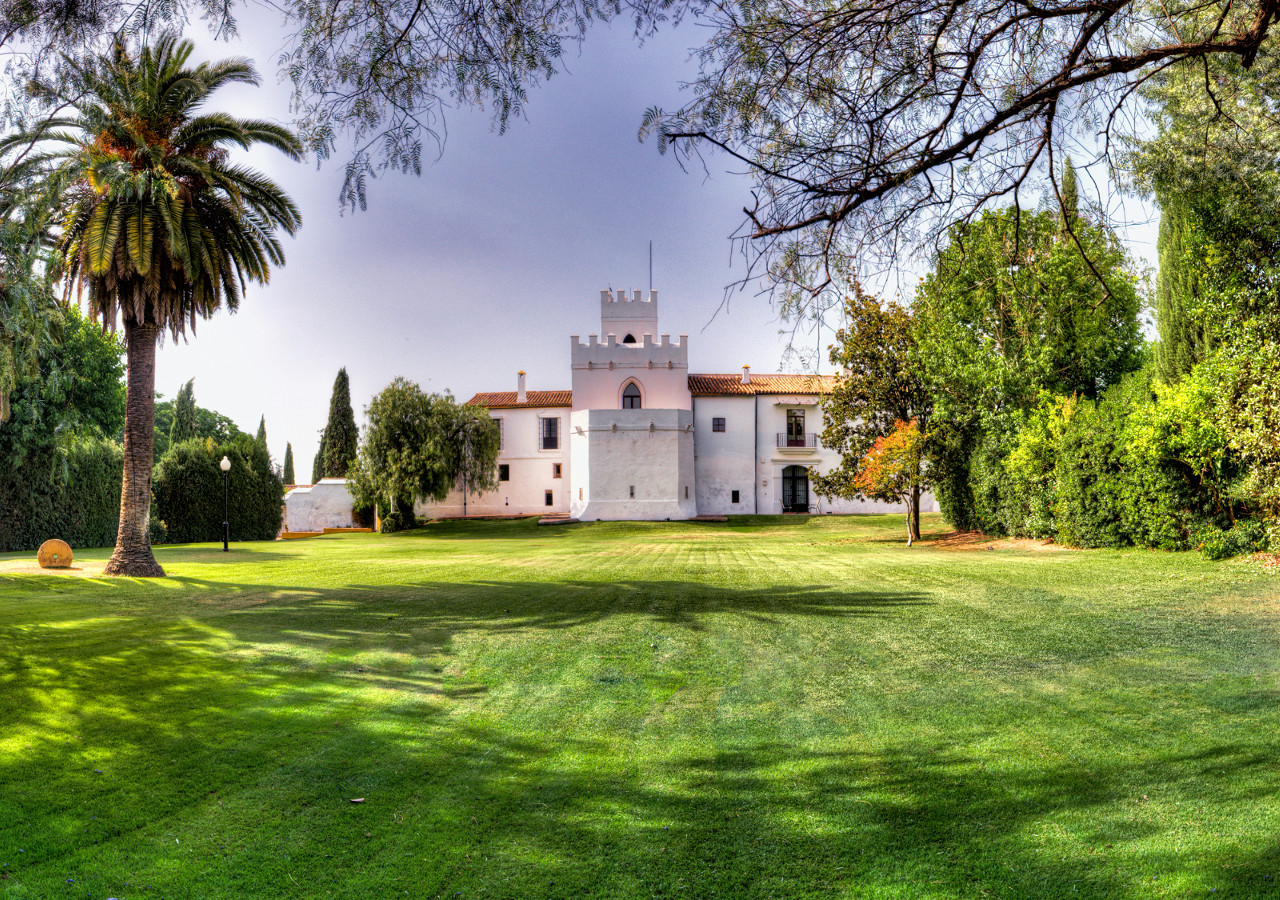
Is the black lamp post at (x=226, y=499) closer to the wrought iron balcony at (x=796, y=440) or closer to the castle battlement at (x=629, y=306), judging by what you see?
the castle battlement at (x=629, y=306)

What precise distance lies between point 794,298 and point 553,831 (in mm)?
4203

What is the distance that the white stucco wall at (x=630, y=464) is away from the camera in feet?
133

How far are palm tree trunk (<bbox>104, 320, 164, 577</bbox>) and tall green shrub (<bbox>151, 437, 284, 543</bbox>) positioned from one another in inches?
678

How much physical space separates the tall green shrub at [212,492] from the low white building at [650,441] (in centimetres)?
1154

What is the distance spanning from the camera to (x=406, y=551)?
2514 cm

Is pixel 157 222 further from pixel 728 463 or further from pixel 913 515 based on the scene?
pixel 728 463

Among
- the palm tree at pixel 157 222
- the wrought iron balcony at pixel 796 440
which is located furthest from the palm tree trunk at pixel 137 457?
the wrought iron balcony at pixel 796 440

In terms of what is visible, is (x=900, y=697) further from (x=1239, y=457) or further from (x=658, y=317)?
(x=658, y=317)

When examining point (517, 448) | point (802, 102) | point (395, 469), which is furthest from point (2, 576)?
point (517, 448)

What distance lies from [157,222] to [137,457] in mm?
5209

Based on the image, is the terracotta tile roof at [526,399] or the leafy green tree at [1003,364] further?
the terracotta tile roof at [526,399]

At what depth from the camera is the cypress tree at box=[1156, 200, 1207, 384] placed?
Answer: 15.6 meters

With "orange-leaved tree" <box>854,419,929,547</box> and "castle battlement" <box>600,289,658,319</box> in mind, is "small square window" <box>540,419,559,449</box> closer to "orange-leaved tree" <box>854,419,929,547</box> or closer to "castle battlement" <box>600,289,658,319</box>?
"castle battlement" <box>600,289,658,319</box>

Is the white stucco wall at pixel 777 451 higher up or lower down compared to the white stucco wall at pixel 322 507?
higher up
